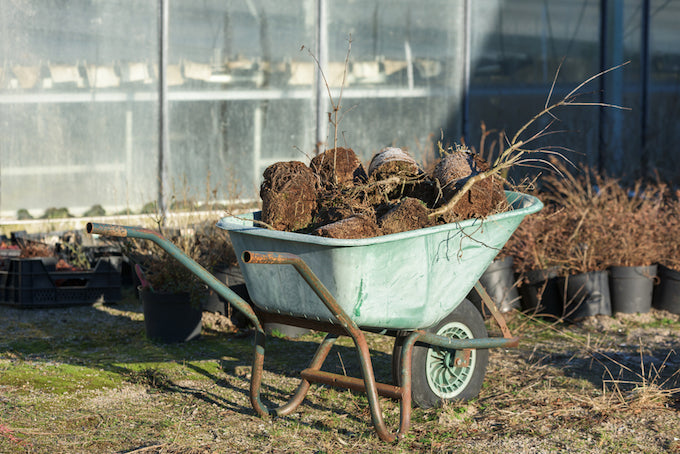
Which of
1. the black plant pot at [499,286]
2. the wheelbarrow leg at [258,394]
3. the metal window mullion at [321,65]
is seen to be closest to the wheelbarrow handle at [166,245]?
the wheelbarrow leg at [258,394]

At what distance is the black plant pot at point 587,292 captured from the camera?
4961 mm

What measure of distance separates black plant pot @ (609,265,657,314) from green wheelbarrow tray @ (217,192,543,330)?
1.99 m

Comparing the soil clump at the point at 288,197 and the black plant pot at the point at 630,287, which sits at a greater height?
the soil clump at the point at 288,197

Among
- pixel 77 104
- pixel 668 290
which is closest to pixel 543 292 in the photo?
pixel 668 290

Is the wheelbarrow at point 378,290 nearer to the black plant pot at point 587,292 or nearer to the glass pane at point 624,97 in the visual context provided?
the black plant pot at point 587,292

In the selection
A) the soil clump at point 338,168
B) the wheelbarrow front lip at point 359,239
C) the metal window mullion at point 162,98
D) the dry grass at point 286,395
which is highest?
the metal window mullion at point 162,98

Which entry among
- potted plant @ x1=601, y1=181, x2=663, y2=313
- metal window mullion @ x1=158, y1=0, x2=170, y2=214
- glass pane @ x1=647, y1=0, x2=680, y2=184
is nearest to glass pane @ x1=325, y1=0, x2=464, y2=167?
metal window mullion @ x1=158, y1=0, x2=170, y2=214

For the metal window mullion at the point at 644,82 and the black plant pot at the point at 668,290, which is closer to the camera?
the black plant pot at the point at 668,290

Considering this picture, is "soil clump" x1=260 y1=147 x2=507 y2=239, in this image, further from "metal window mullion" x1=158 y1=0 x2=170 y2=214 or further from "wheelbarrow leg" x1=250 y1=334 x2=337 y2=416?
"metal window mullion" x1=158 y1=0 x2=170 y2=214

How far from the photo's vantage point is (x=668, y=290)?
514cm

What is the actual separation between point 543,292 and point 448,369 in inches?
69.1

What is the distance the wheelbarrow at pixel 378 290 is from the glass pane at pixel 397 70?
4141mm

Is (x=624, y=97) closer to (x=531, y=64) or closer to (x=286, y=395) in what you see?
(x=531, y=64)

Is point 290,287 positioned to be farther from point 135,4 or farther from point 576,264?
point 135,4
